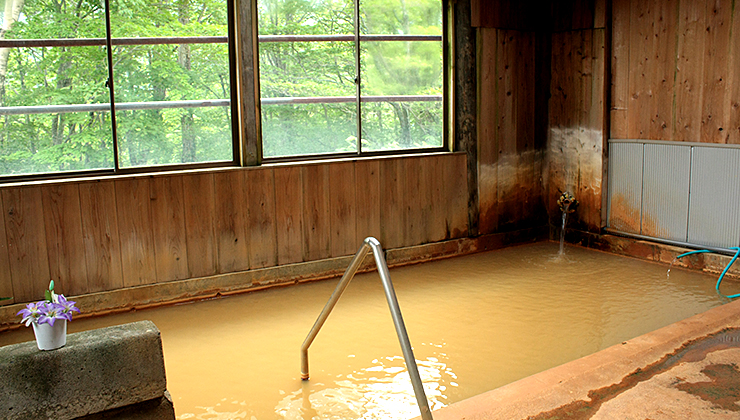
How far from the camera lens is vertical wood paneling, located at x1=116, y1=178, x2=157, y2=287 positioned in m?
4.07

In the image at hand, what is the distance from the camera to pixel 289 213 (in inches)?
185

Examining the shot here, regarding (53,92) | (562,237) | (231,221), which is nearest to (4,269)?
(53,92)

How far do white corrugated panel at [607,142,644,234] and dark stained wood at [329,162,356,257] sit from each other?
7.74 ft

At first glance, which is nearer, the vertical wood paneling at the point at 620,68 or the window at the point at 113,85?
the window at the point at 113,85

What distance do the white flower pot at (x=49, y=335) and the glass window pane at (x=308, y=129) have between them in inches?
109

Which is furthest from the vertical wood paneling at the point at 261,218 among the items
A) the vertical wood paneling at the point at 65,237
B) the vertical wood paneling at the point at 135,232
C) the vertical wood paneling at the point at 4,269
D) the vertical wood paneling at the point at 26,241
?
the vertical wood paneling at the point at 4,269

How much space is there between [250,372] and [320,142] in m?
2.15

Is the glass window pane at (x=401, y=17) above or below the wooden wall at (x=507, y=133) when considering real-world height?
above

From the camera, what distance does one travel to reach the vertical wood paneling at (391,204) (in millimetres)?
5077

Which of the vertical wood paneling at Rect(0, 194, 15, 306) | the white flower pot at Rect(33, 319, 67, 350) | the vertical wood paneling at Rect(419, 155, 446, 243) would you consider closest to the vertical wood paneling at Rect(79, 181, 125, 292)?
the vertical wood paneling at Rect(0, 194, 15, 306)

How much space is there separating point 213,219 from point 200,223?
0.32 feet

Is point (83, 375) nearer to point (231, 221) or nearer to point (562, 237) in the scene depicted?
point (231, 221)

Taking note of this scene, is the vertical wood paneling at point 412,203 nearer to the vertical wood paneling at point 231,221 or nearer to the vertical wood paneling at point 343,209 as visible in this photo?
the vertical wood paneling at point 343,209

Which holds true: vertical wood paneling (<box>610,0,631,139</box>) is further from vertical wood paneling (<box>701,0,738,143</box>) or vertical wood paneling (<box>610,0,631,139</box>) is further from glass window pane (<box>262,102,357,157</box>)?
glass window pane (<box>262,102,357,157</box>)
